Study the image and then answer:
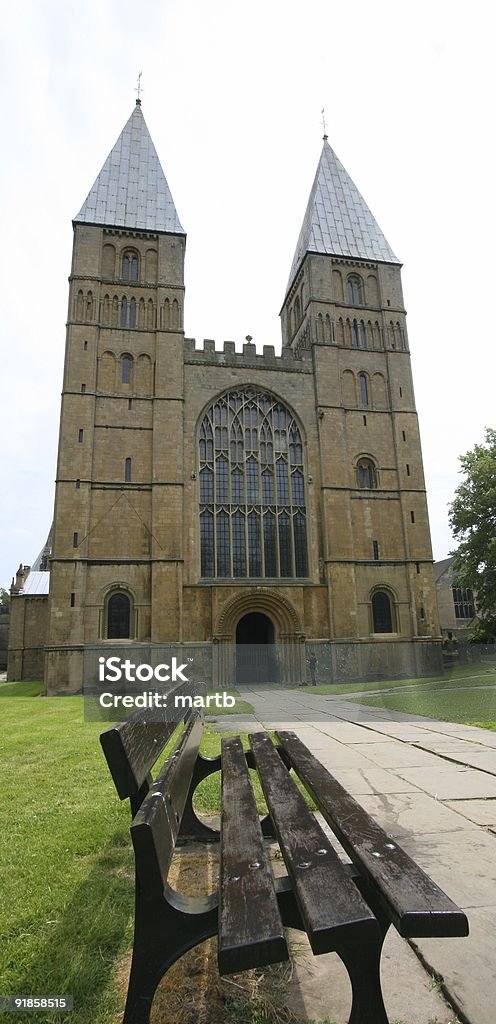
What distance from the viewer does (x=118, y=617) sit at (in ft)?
75.9

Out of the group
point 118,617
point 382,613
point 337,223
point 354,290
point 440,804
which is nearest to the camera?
point 440,804

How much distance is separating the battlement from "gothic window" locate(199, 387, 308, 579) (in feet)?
4.53

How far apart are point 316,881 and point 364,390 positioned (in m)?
27.6

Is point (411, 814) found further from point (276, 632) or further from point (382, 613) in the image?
point (382, 613)

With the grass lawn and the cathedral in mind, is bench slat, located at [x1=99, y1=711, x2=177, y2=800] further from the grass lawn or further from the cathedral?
the cathedral

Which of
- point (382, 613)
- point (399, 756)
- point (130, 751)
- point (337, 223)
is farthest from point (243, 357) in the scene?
point (130, 751)

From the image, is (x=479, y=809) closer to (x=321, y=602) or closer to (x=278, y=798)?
(x=278, y=798)

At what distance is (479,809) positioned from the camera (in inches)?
169

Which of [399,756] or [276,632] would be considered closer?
[399,756]

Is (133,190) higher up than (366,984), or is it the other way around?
(133,190)

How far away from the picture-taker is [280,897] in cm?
194

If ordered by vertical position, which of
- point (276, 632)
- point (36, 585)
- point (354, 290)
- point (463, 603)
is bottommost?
point (276, 632)

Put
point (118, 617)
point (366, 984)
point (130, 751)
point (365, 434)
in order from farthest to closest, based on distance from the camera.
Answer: point (365, 434) → point (118, 617) → point (130, 751) → point (366, 984)

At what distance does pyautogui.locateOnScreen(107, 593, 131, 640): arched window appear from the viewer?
75.5ft
